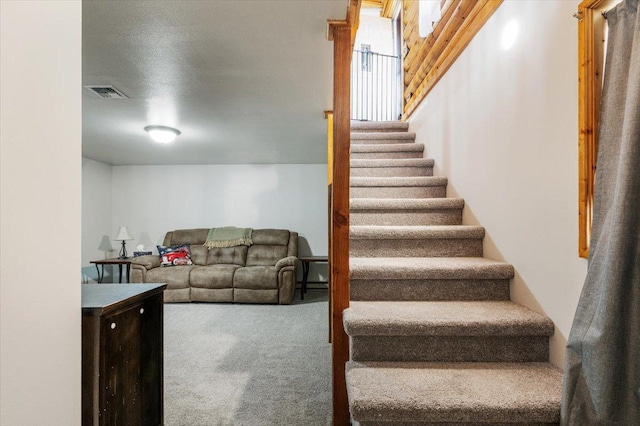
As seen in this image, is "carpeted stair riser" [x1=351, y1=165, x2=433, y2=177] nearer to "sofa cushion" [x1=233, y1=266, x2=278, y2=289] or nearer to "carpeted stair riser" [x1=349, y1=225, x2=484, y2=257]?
"carpeted stair riser" [x1=349, y1=225, x2=484, y2=257]

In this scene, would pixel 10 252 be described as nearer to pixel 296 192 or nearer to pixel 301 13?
pixel 301 13

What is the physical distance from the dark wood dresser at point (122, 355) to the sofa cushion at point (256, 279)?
2.98 meters

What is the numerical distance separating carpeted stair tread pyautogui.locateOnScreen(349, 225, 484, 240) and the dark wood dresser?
130 cm

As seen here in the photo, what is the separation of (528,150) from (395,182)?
4.17 feet

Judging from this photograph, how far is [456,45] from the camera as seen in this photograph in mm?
2949

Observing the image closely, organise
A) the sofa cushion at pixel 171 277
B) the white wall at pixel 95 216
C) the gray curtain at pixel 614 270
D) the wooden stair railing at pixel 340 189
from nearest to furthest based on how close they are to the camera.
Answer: the gray curtain at pixel 614 270 < the wooden stair railing at pixel 340 189 < the sofa cushion at pixel 171 277 < the white wall at pixel 95 216

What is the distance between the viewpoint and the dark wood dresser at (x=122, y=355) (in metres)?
1.28

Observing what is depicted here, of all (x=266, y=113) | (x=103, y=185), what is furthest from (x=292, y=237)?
(x=103, y=185)

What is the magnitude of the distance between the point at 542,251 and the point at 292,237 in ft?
14.3

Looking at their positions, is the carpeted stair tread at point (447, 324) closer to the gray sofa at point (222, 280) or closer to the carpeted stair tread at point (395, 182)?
the carpeted stair tread at point (395, 182)

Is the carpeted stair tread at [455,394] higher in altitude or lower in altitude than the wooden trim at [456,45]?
lower

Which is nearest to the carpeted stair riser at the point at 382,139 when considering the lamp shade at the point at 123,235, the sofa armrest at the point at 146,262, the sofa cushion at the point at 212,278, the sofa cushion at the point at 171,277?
the sofa cushion at the point at 212,278

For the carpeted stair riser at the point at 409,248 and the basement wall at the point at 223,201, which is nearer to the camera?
the carpeted stair riser at the point at 409,248

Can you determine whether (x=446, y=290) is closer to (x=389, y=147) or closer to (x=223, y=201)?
(x=389, y=147)
